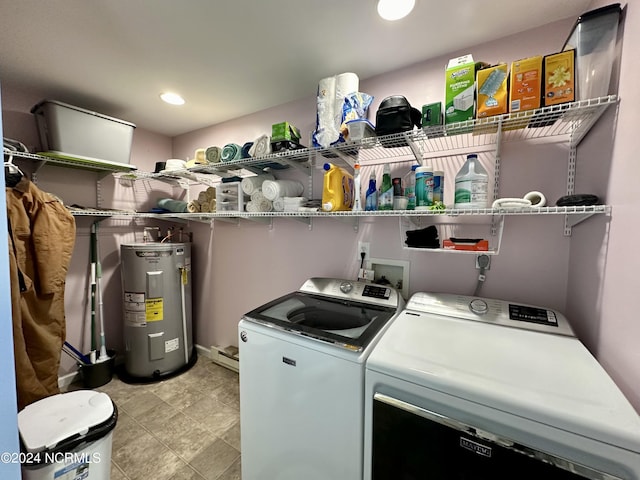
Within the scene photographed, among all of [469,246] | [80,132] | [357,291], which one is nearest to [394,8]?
[469,246]

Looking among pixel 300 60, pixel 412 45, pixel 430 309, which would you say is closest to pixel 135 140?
pixel 300 60

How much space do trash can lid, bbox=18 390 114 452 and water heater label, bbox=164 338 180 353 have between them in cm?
103

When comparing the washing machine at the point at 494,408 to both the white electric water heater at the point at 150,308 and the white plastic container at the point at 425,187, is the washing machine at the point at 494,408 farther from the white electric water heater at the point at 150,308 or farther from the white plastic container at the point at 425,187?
the white electric water heater at the point at 150,308

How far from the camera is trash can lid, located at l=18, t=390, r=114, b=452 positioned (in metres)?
1.13

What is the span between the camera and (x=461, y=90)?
1129mm

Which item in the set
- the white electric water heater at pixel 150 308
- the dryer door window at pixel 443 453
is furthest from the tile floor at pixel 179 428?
the dryer door window at pixel 443 453

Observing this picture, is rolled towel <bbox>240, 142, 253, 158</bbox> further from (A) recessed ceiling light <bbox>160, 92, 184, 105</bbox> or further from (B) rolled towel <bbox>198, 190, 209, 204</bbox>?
(A) recessed ceiling light <bbox>160, 92, 184, 105</bbox>

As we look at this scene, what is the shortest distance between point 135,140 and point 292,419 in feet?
9.89

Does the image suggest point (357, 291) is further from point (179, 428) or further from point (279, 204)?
point (179, 428)

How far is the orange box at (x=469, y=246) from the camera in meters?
1.22

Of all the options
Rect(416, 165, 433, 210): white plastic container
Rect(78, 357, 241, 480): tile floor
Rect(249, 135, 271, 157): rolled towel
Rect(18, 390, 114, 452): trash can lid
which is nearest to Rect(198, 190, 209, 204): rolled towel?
Rect(249, 135, 271, 157): rolled towel

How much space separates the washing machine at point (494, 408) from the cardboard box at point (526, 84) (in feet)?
3.07

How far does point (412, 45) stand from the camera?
1.43 metres

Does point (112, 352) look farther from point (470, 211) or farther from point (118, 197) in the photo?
point (470, 211)
